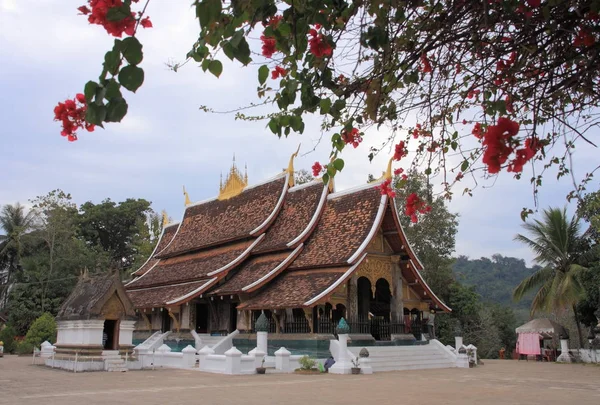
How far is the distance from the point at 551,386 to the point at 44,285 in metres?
23.7

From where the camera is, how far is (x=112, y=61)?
86.7 inches

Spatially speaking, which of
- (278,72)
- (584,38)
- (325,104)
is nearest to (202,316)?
(278,72)

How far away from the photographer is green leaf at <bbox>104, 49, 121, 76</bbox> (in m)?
2.20

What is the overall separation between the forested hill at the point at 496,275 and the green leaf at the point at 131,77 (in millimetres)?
48109

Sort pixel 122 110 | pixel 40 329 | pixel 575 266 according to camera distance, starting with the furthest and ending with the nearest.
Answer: pixel 40 329
pixel 575 266
pixel 122 110

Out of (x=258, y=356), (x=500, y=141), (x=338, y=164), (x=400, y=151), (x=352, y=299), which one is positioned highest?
(x=400, y=151)

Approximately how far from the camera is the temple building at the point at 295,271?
574 inches

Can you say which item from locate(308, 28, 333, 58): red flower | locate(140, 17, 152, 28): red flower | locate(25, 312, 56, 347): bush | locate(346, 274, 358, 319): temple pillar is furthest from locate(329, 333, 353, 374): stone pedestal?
locate(25, 312, 56, 347): bush

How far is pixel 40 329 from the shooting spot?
2150cm

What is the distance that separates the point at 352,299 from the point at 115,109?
13.1 meters

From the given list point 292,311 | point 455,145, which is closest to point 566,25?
point 455,145

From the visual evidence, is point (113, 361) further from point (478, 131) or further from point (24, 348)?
point (478, 131)

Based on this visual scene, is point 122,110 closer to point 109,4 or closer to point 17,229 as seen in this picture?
point 109,4

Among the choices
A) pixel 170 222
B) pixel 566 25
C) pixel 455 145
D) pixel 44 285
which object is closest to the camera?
pixel 566 25
